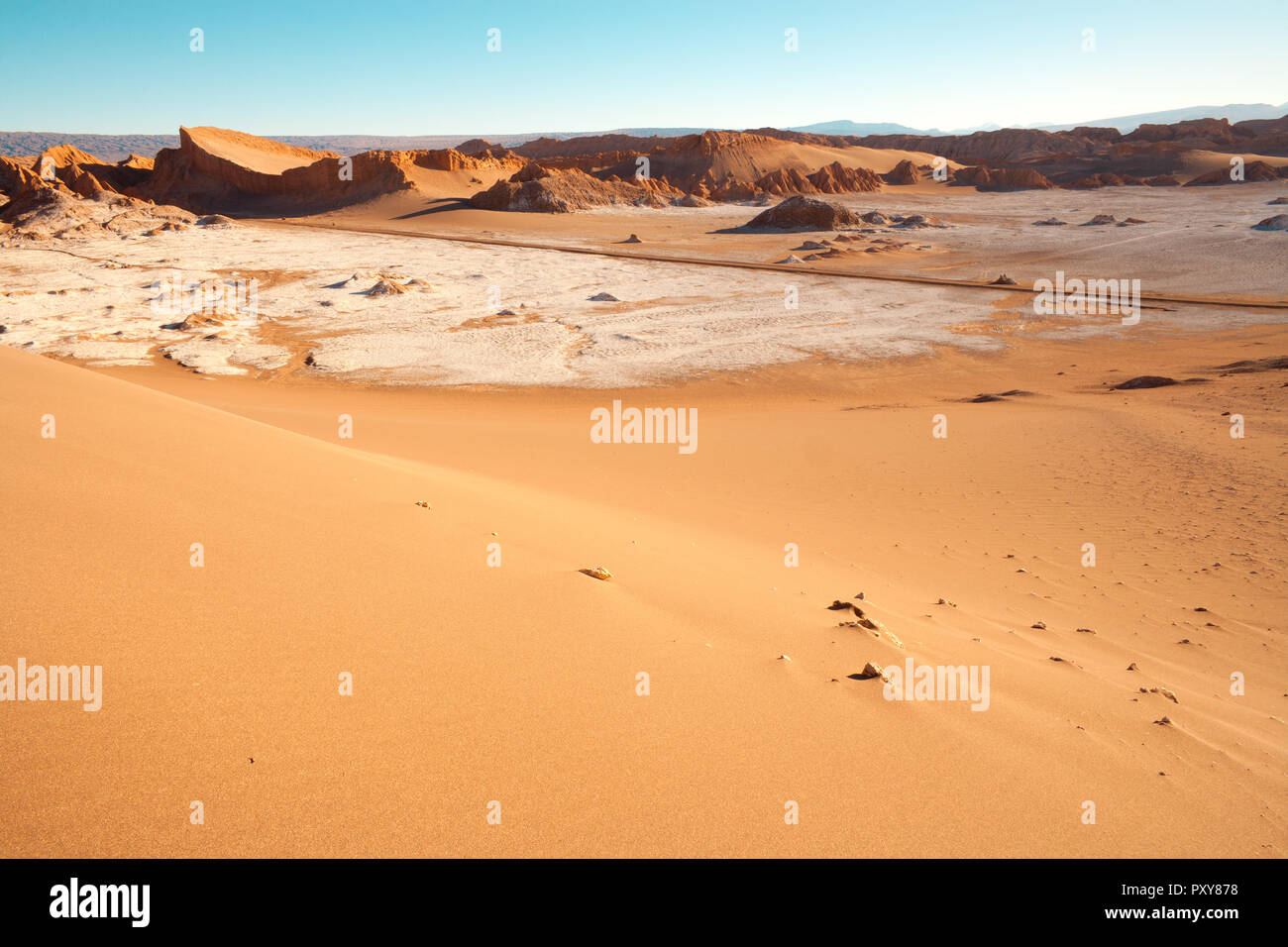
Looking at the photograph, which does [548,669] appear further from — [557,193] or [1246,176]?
[1246,176]

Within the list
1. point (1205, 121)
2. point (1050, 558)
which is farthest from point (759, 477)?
point (1205, 121)

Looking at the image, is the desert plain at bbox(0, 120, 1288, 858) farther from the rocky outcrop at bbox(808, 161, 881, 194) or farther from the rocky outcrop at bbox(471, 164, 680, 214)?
the rocky outcrop at bbox(808, 161, 881, 194)

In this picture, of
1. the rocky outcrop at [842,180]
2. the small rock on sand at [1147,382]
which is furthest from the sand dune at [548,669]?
the rocky outcrop at [842,180]

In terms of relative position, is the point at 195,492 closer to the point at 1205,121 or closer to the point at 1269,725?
the point at 1269,725

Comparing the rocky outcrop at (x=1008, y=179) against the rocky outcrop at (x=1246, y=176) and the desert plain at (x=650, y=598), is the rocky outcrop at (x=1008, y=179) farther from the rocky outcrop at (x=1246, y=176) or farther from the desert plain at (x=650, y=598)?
the desert plain at (x=650, y=598)

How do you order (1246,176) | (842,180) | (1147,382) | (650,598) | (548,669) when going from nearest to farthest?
(548,669) → (650,598) → (1147,382) → (1246,176) → (842,180)

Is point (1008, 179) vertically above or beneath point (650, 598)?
above

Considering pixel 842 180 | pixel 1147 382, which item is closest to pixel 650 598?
pixel 1147 382

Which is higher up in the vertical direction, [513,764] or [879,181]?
[879,181]
